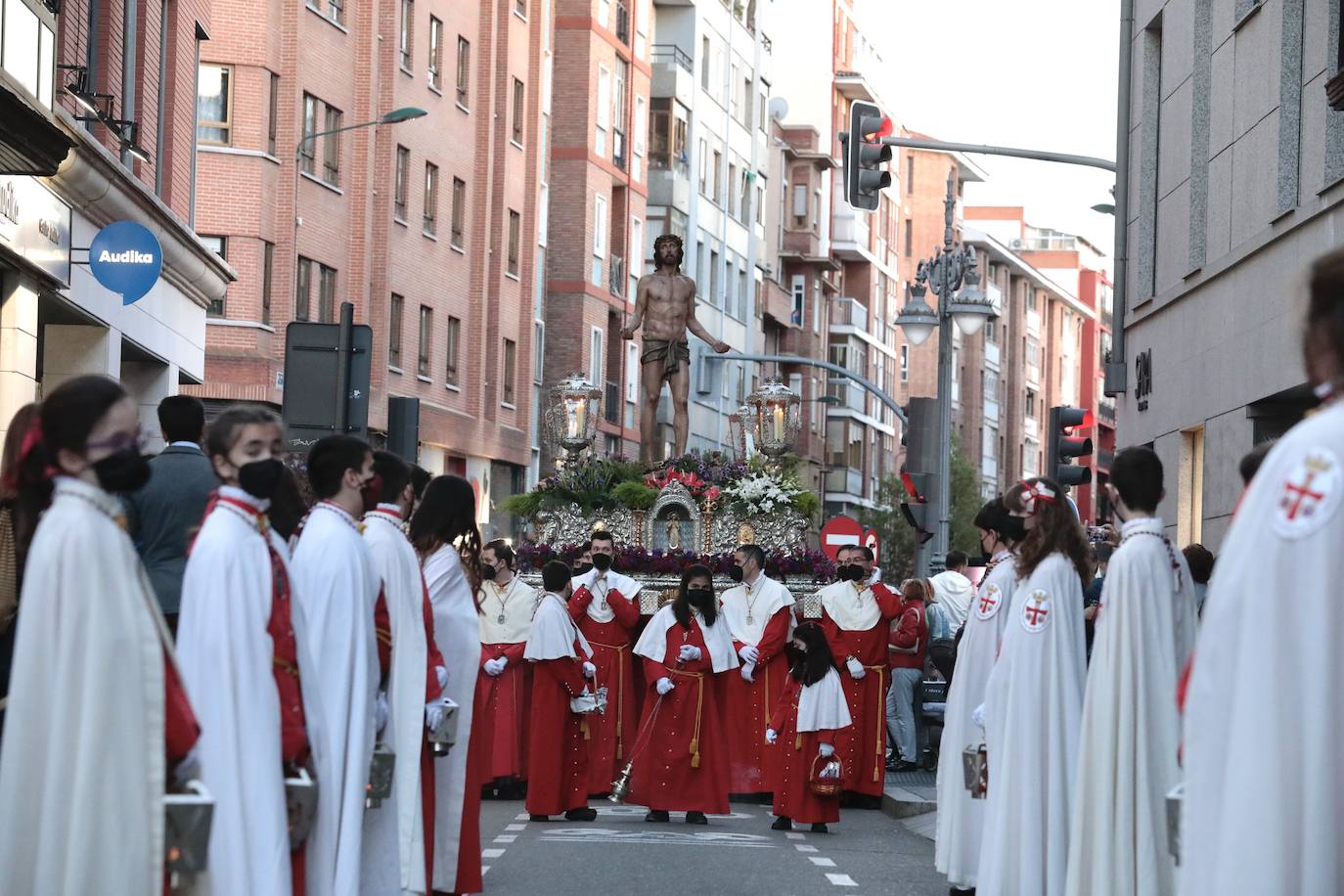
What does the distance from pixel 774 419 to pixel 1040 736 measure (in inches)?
658

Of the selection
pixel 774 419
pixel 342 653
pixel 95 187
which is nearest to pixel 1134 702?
pixel 342 653

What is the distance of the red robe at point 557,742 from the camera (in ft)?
63.2

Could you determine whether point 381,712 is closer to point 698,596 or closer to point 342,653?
point 342,653

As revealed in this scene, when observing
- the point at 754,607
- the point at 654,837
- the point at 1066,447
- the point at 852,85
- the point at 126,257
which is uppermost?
the point at 852,85

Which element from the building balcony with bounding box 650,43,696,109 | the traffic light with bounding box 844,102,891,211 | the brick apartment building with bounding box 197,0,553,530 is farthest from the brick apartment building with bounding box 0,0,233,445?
the building balcony with bounding box 650,43,696,109

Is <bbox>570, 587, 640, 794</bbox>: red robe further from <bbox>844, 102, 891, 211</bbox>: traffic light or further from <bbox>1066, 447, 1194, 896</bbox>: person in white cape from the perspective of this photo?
<bbox>1066, 447, 1194, 896</bbox>: person in white cape

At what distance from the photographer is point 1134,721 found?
9773 millimetres

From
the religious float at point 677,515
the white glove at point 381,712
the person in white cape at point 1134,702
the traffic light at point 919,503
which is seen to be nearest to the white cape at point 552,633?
the religious float at point 677,515

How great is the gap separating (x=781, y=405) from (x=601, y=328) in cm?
3325

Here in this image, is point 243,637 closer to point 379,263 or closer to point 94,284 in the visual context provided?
point 94,284

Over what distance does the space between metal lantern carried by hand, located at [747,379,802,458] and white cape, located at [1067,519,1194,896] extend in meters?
17.9

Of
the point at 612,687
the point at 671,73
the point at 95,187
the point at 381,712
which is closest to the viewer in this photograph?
the point at 381,712

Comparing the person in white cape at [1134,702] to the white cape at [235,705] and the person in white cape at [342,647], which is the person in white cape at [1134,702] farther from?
the white cape at [235,705]

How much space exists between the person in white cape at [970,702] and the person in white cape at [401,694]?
3372 mm
